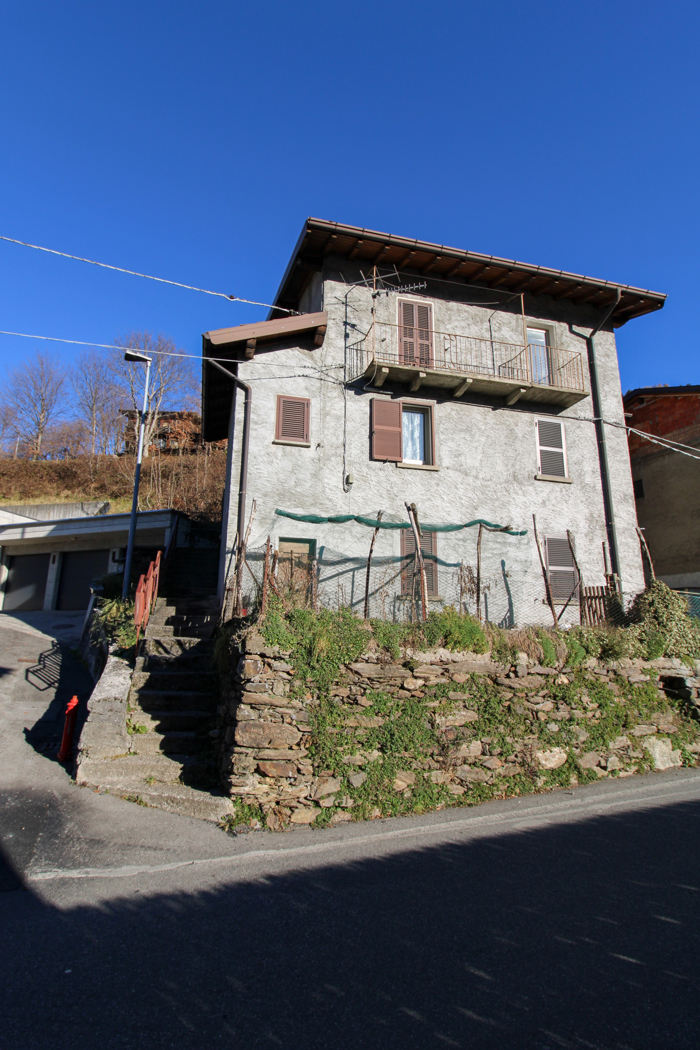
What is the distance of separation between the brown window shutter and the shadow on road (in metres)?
7.83

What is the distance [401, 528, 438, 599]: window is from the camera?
1070cm

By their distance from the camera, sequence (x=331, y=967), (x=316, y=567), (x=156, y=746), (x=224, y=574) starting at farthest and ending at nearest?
(x=224, y=574) → (x=316, y=567) → (x=156, y=746) → (x=331, y=967)

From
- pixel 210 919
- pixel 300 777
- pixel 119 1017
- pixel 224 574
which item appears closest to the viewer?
pixel 119 1017

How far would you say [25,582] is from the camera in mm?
20516

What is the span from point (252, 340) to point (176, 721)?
7336 millimetres

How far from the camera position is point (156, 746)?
7.79 meters

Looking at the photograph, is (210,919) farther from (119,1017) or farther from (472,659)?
(472,659)

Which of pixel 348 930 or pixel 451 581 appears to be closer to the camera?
pixel 348 930

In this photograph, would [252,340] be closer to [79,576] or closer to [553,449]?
[553,449]

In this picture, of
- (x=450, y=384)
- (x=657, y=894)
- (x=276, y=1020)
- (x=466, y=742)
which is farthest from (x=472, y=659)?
(x=450, y=384)

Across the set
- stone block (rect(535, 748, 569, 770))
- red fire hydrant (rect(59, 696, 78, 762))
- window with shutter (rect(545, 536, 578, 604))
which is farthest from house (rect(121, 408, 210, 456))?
stone block (rect(535, 748, 569, 770))

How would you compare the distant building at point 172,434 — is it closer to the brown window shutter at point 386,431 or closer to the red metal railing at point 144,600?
the brown window shutter at point 386,431

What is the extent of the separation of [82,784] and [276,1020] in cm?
453

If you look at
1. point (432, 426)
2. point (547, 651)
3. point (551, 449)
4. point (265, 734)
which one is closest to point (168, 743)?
point (265, 734)
